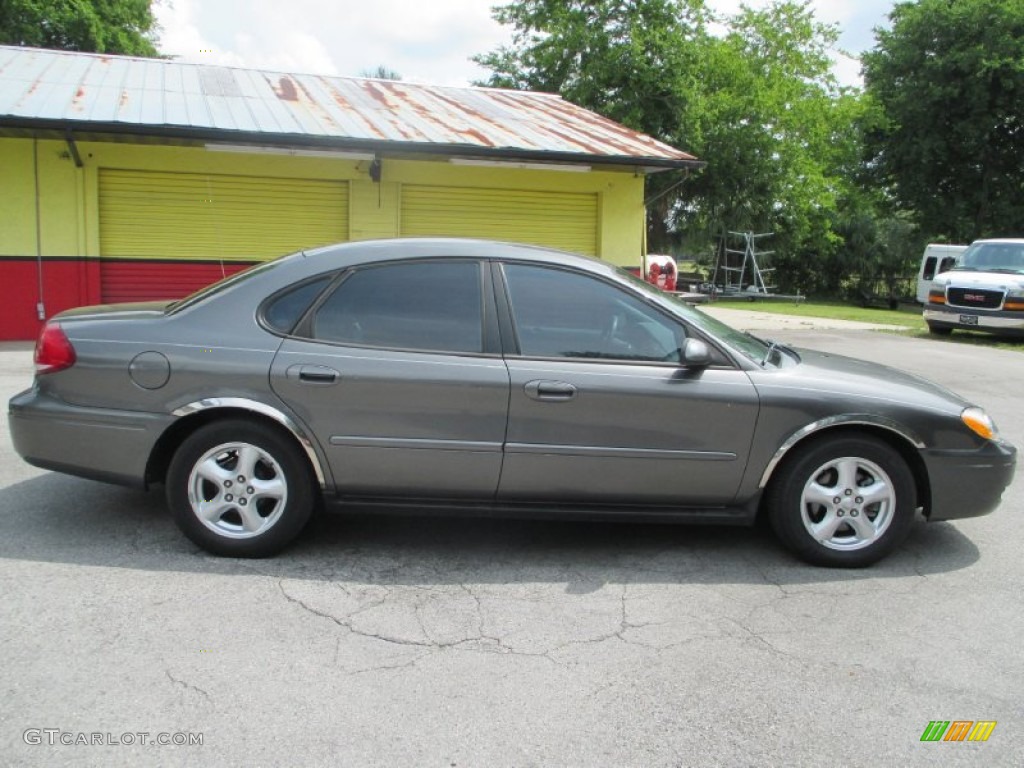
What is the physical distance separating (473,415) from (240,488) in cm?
115

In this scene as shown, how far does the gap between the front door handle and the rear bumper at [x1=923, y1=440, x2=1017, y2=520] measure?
1.78 metres

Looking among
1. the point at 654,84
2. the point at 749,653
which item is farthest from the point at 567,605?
the point at 654,84

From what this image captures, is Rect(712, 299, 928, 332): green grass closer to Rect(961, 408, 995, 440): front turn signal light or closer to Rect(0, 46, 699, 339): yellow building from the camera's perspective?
Rect(0, 46, 699, 339): yellow building

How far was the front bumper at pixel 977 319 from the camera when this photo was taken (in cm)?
1562

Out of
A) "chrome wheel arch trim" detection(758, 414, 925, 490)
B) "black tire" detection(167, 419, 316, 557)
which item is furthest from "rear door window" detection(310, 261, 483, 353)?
"chrome wheel arch trim" detection(758, 414, 925, 490)

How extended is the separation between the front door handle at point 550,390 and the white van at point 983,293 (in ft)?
47.8

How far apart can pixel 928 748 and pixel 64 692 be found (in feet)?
9.37

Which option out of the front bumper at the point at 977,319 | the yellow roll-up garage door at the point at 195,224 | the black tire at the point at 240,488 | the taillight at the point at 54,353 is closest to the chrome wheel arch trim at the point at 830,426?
the black tire at the point at 240,488

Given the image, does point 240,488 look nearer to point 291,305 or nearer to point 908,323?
point 291,305

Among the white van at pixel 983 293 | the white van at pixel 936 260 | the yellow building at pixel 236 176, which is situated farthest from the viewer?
the white van at pixel 936 260

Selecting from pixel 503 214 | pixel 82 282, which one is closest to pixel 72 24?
pixel 82 282

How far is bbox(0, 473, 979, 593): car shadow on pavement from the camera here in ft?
13.3

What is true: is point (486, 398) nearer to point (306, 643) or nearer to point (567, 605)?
point (567, 605)

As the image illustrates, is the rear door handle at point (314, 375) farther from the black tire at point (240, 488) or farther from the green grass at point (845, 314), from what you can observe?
the green grass at point (845, 314)
